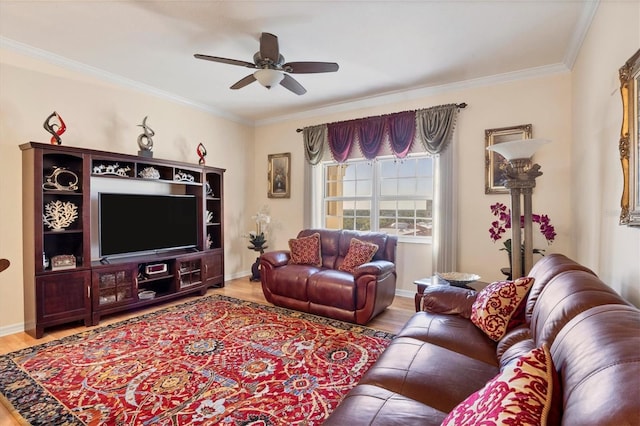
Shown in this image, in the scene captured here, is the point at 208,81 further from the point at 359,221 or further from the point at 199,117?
the point at 359,221

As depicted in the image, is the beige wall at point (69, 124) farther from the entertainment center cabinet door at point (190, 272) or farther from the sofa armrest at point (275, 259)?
the sofa armrest at point (275, 259)

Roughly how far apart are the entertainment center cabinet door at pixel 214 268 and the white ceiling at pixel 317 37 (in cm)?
235

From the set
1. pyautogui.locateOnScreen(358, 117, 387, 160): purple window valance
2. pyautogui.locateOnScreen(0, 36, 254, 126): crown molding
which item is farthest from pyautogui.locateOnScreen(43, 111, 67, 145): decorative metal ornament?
pyautogui.locateOnScreen(358, 117, 387, 160): purple window valance

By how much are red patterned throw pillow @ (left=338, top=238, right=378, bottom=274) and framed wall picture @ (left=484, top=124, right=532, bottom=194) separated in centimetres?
157

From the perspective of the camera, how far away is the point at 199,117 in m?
4.84

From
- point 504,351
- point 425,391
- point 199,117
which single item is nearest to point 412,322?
point 504,351

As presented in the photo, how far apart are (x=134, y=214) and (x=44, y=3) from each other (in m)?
2.11

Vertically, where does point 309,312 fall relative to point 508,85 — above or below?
below

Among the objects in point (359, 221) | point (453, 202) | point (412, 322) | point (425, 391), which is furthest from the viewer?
point (359, 221)

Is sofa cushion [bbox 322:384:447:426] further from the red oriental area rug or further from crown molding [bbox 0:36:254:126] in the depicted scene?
crown molding [bbox 0:36:254:126]

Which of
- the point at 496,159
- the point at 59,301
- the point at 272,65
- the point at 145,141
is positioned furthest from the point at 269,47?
the point at 59,301

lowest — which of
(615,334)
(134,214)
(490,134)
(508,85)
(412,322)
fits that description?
(412,322)

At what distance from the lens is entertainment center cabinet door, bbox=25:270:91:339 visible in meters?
2.90

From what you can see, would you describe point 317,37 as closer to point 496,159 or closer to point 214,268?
point 496,159
